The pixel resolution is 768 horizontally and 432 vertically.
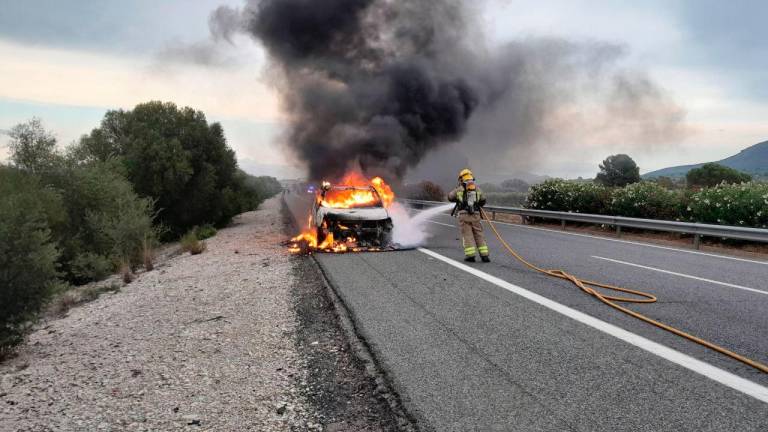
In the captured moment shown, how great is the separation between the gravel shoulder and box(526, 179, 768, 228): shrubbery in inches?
489

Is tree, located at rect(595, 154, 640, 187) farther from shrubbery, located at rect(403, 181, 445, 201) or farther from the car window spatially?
the car window

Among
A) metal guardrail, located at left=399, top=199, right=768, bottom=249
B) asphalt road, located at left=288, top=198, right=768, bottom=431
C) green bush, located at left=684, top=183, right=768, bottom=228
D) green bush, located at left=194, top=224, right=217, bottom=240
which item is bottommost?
green bush, located at left=194, top=224, right=217, bottom=240

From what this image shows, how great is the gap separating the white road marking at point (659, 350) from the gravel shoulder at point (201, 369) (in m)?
2.59

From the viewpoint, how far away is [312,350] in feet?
16.7

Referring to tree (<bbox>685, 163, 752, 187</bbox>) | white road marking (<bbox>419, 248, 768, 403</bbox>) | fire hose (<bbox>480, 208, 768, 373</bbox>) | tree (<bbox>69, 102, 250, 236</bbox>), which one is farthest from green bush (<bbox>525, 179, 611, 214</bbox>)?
tree (<bbox>685, 163, 752, 187</bbox>)

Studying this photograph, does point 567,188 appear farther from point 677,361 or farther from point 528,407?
point 528,407

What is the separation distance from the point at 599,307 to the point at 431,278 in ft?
9.01

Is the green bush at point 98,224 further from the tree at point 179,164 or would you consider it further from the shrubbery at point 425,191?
the shrubbery at point 425,191

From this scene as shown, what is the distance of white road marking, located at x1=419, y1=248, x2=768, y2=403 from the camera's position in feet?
11.9

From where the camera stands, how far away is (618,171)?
6962cm

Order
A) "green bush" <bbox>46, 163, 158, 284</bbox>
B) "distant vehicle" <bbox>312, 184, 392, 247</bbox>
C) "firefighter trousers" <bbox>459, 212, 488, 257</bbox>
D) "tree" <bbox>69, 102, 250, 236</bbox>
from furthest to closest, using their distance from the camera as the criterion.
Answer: "tree" <bbox>69, 102, 250, 236</bbox> < "green bush" <bbox>46, 163, 158, 284</bbox> < "distant vehicle" <bbox>312, 184, 392, 247</bbox> < "firefighter trousers" <bbox>459, 212, 488, 257</bbox>

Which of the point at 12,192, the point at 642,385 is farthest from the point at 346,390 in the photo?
the point at 12,192

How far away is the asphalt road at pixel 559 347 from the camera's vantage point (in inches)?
129

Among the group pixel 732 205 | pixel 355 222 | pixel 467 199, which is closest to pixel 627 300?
pixel 467 199
